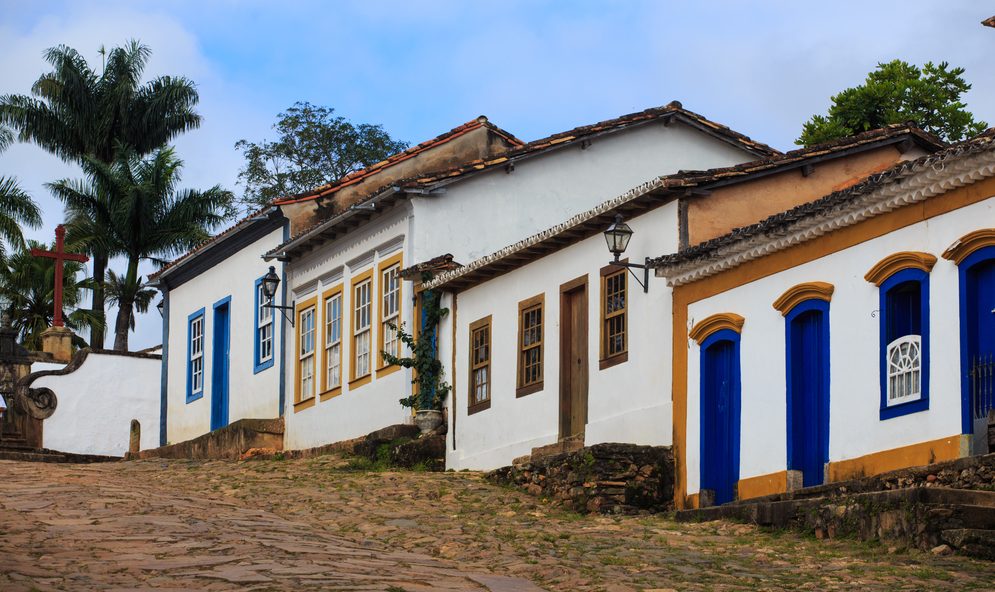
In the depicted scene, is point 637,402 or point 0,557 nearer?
point 0,557

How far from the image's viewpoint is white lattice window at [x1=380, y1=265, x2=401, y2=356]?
2419 cm

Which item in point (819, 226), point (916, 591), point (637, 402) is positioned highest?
point (819, 226)

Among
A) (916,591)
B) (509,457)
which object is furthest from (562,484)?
(916,591)

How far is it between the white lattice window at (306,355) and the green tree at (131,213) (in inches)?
601

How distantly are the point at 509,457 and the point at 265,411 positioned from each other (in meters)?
8.06

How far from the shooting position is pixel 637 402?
62.3 ft

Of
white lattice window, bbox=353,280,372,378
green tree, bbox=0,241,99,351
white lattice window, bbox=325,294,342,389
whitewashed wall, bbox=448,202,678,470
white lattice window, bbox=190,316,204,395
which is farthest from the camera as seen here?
green tree, bbox=0,241,99,351

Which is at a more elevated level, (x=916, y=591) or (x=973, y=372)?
(x=973, y=372)

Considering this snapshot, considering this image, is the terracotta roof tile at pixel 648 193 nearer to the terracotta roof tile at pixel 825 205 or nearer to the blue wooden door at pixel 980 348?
the terracotta roof tile at pixel 825 205

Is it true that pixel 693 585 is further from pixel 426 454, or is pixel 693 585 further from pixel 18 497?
pixel 426 454

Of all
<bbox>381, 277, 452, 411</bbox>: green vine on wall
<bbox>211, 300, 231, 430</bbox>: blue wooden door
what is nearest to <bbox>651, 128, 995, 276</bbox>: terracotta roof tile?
<bbox>381, 277, 452, 411</bbox>: green vine on wall

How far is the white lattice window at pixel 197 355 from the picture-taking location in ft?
102

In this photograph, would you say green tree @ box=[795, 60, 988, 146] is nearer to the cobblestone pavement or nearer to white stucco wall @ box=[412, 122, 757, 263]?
white stucco wall @ box=[412, 122, 757, 263]

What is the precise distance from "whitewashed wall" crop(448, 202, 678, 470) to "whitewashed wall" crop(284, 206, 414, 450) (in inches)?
51.8
